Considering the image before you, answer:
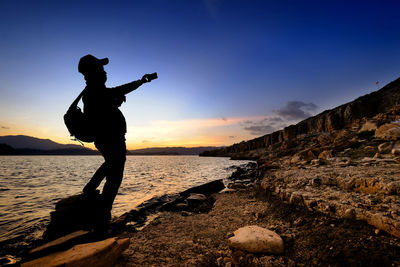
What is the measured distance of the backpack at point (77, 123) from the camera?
2.94 m

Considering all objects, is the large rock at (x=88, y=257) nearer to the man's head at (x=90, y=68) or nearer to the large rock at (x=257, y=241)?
the large rock at (x=257, y=241)

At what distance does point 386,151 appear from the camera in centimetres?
787

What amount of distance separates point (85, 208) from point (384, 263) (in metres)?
5.43

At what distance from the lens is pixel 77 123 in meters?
2.95

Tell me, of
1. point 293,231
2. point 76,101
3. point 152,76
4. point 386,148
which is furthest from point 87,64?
point 386,148

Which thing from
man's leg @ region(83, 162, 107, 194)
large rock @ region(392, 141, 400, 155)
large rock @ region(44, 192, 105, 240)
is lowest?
large rock @ region(44, 192, 105, 240)

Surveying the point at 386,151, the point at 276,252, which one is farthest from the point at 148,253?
the point at 386,151

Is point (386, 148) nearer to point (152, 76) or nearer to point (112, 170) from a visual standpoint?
point (152, 76)

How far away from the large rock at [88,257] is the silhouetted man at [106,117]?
0.70 metres

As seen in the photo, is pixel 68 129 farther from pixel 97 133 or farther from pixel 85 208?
pixel 85 208

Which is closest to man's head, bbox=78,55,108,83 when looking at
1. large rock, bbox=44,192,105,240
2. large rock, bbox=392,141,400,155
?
large rock, bbox=44,192,105,240

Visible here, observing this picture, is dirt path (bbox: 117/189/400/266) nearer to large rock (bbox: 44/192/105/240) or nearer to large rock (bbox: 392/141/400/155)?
large rock (bbox: 44/192/105/240)

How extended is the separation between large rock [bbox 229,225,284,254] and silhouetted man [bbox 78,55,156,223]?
8.35 ft

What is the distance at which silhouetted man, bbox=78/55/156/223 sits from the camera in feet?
9.97
